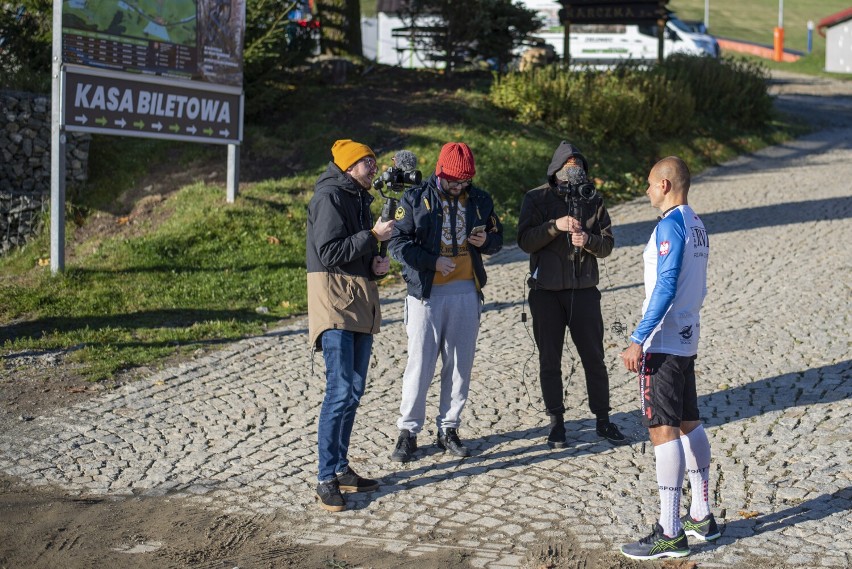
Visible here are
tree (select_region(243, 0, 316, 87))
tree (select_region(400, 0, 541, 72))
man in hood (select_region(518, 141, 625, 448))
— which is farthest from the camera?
tree (select_region(400, 0, 541, 72))

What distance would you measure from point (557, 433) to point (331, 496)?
1.70 meters

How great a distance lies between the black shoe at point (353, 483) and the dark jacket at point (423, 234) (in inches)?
44.6

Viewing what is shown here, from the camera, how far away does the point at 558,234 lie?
6672mm

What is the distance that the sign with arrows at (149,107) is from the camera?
438 inches

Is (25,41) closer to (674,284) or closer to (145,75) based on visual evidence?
(145,75)

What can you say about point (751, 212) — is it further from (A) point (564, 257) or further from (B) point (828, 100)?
(B) point (828, 100)

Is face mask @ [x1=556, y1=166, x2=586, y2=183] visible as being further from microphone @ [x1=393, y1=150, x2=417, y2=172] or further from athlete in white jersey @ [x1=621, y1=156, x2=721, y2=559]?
athlete in white jersey @ [x1=621, y1=156, x2=721, y2=559]

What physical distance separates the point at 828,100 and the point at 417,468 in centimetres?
2350

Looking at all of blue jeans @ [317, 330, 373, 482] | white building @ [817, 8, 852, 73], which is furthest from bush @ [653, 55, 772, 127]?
white building @ [817, 8, 852, 73]

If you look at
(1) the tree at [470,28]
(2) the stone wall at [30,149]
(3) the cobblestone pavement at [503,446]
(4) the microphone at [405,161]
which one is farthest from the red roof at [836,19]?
(4) the microphone at [405,161]

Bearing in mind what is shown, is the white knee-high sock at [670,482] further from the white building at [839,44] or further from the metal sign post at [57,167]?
the white building at [839,44]

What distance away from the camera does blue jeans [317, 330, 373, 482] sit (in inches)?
232

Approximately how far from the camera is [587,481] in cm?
629

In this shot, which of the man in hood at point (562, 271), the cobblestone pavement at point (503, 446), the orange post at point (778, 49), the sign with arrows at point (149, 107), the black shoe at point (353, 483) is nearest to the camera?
the cobblestone pavement at point (503, 446)
